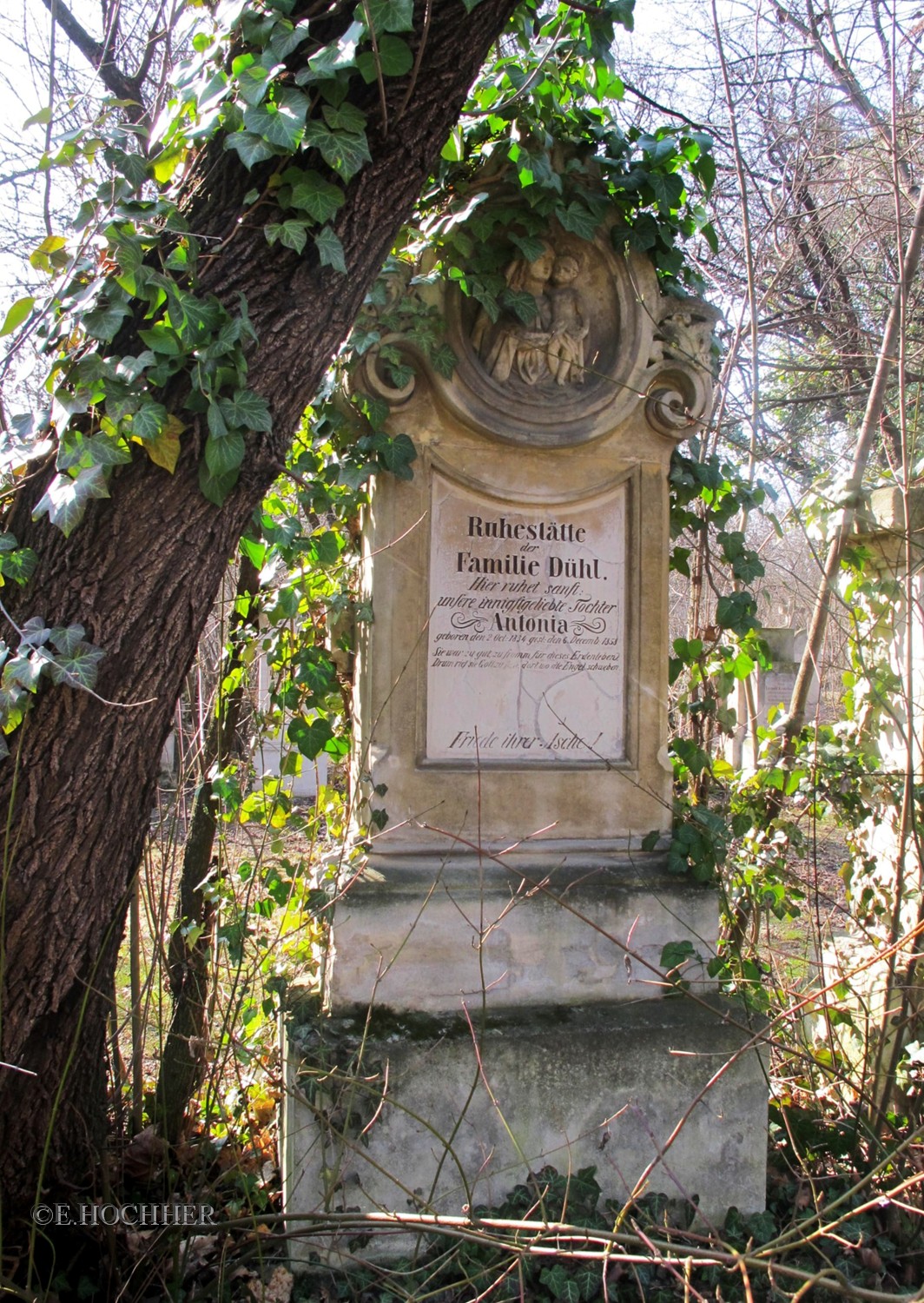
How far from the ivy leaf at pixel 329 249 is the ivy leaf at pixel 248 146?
19 centimetres

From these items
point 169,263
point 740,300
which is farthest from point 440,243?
point 740,300

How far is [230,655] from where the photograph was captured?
3.34m

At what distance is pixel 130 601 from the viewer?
225 centimetres

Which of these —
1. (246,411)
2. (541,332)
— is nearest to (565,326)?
(541,332)

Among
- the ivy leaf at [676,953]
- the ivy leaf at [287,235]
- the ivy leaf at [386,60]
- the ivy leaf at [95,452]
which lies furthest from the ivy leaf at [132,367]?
the ivy leaf at [676,953]

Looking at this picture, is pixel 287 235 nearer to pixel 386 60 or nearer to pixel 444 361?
pixel 386 60

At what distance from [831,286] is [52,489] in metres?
5.42

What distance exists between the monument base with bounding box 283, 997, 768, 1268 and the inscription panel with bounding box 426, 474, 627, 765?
77 centimetres

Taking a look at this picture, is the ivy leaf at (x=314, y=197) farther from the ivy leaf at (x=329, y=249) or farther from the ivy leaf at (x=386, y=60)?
the ivy leaf at (x=386, y=60)

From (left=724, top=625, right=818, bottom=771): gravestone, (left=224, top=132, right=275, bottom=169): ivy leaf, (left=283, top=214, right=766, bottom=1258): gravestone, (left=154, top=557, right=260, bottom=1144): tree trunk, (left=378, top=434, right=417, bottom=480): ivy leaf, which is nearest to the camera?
(left=224, top=132, right=275, bottom=169): ivy leaf

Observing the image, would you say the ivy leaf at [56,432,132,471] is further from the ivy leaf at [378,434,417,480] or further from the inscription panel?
the inscription panel

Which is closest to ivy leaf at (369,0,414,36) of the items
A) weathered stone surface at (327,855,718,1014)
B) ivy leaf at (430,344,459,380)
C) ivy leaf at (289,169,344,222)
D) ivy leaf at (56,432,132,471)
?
ivy leaf at (289,169,344,222)

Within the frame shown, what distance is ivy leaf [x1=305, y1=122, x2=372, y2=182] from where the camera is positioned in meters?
2.27

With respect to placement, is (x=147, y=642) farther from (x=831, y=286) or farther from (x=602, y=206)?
(x=831, y=286)
